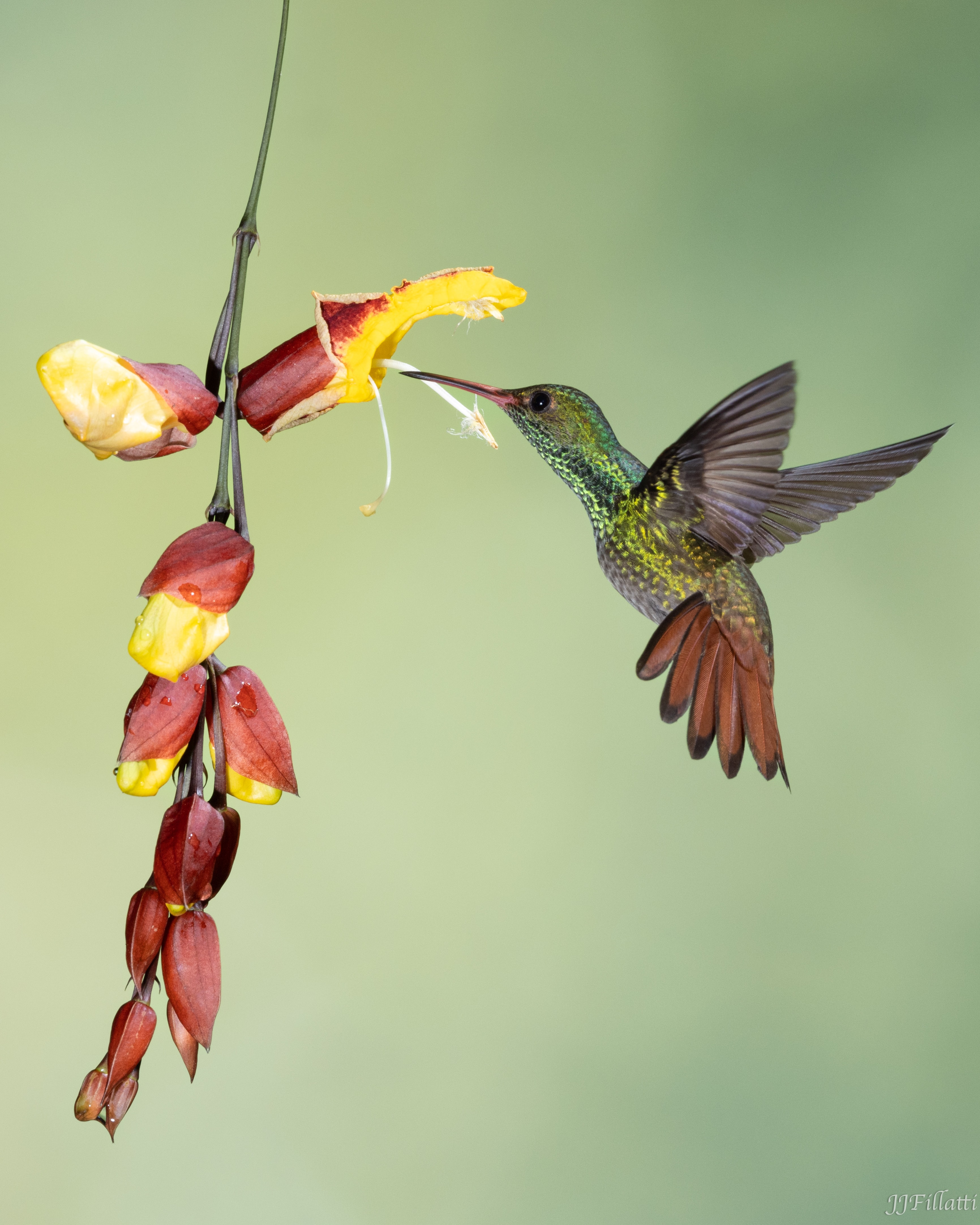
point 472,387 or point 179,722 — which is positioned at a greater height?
point 472,387

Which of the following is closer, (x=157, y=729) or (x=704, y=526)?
(x=157, y=729)

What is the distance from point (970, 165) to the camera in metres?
1.08

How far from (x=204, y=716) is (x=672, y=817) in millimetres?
742

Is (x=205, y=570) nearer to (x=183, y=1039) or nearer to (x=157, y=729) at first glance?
(x=157, y=729)

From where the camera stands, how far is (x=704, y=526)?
494 mm

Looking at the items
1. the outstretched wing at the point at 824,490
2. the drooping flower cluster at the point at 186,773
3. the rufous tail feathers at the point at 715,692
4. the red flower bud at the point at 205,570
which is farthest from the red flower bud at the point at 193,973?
the outstretched wing at the point at 824,490

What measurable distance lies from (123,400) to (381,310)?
11 cm

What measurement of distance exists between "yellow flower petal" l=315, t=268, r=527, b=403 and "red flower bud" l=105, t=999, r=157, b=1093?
0.23m

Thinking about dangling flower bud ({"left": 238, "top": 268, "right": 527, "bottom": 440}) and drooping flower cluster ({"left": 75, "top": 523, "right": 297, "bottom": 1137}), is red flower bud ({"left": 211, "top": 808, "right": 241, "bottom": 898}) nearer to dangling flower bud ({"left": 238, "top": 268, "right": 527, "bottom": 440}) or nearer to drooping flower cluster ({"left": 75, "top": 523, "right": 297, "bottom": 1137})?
drooping flower cluster ({"left": 75, "top": 523, "right": 297, "bottom": 1137})

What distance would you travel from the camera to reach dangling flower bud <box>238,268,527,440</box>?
1.23 feet

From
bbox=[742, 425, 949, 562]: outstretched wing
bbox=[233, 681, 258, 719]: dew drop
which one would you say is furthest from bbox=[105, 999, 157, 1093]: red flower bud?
bbox=[742, 425, 949, 562]: outstretched wing

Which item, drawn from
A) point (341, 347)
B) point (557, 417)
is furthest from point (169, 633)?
point (557, 417)

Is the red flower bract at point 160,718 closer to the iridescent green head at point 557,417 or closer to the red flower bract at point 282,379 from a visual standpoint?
the red flower bract at point 282,379

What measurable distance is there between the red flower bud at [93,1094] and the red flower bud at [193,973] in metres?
0.03
